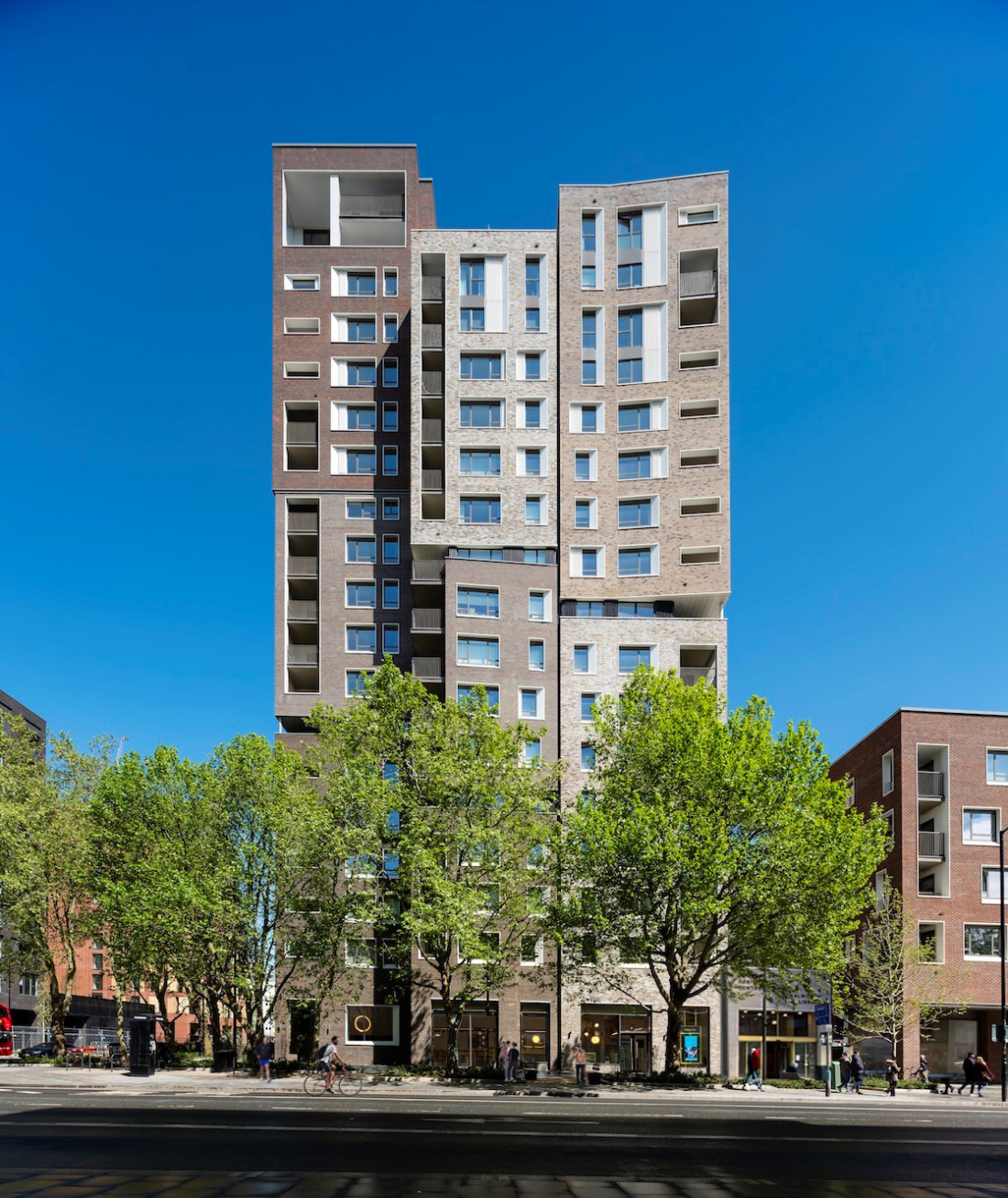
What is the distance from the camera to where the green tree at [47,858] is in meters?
55.8

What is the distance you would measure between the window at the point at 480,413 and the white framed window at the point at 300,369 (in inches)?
441

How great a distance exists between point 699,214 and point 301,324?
2696 centimetres

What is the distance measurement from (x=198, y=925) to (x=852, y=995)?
42295 mm

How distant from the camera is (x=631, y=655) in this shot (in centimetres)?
6894

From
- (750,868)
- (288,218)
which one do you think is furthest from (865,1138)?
(288,218)

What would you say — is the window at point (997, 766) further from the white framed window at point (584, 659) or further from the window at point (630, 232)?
the window at point (630, 232)

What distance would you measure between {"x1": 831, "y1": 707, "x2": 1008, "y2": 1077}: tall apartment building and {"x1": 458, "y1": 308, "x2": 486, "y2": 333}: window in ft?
115

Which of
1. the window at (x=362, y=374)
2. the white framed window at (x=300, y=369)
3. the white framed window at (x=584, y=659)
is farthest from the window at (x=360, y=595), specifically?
the white framed window at (x=300, y=369)

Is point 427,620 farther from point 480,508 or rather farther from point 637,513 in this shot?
point 637,513

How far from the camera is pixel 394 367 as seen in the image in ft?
252

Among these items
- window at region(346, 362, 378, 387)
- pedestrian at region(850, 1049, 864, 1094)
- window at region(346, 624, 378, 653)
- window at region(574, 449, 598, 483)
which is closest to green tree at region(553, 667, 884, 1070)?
pedestrian at region(850, 1049, 864, 1094)

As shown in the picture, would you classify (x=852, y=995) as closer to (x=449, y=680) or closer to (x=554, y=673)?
(x=554, y=673)

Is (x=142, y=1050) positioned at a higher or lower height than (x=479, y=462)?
lower

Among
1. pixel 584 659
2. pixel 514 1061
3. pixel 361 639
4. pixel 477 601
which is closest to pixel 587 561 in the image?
pixel 584 659
